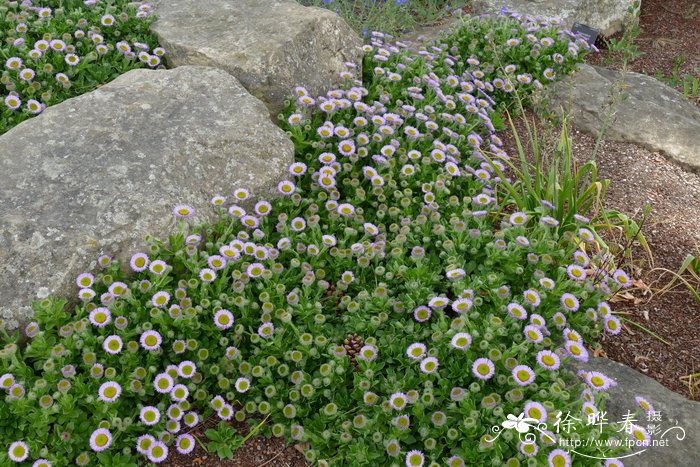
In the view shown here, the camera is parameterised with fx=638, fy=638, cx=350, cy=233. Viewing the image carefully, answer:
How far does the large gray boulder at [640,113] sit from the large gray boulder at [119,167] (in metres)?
2.57

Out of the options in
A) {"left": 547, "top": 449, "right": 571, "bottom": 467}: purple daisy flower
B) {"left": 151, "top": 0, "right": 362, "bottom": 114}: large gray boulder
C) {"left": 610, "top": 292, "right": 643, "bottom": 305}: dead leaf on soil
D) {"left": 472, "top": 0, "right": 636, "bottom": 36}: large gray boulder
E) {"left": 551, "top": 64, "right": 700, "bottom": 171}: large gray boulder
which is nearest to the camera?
{"left": 547, "top": 449, "right": 571, "bottom": 467}: purple daisy flower

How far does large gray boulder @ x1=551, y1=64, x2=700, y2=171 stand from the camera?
16.5ft

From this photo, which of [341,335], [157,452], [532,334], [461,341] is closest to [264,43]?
[341,335]

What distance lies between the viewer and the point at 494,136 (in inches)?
183

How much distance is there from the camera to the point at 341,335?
317 cm

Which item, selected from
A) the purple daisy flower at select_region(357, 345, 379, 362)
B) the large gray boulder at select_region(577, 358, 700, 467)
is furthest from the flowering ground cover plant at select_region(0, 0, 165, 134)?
the large gray boulder at select_region(577, 358, 700, 467)

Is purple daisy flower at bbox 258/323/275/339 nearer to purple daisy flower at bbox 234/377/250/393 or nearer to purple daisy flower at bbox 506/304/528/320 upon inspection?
purple daisy flower at bbox 234/377/250/393

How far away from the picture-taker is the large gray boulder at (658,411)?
9.04ft

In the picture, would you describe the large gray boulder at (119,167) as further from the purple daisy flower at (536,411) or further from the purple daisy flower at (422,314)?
the purple daisy flower at (536,411)

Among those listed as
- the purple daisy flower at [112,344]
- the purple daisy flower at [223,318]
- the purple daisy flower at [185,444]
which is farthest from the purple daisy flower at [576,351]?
the purple daisy flower at [112,344]

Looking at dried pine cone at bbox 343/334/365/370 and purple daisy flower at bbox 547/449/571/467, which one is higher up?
purple daisy flower at bbox 547/449/571/467

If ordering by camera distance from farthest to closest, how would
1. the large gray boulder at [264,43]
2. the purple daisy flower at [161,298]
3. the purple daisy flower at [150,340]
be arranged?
the large gray boulder at [264,43], the purple daisy flower at [161,298], the purple daisy flower at [150,340]

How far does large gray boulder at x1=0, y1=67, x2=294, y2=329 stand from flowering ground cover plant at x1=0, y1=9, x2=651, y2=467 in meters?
0.12

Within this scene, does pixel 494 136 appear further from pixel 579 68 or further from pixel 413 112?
pixel 579 68
